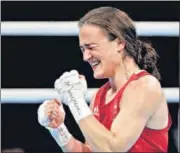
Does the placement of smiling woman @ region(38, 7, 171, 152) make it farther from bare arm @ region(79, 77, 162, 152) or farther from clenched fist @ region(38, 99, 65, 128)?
clenched fist @ region(38, 99, 65, 128)

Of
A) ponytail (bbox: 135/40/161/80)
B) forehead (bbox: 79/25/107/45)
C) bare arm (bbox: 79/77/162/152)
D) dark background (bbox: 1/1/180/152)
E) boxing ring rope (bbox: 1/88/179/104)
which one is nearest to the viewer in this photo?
bare arm (bbox: 79/77/162/152)

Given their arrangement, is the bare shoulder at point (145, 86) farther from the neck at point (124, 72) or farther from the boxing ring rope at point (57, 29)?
the boxing ring rope at point (57, 29)

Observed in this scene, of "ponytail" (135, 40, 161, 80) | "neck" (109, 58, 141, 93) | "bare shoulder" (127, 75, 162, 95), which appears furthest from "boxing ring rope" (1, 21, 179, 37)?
"bare shoulder" (127, 75, 162, 95)

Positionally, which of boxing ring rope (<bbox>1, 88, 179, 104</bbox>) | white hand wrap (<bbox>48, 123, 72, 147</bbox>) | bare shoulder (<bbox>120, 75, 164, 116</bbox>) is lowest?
boxing ring rope (<bbox>1, 88, 179, 104</bbox>)

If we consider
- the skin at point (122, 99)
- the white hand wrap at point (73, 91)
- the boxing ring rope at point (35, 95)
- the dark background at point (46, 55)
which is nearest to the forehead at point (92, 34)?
the skin at point (122, 99)

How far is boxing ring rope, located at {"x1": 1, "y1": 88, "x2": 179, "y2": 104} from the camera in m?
2.70

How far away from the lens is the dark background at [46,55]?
2875 mm

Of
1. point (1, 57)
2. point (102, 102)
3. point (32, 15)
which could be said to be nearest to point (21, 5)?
point (32, 15)

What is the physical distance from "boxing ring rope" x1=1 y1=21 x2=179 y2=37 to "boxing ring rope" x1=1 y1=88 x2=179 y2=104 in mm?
289

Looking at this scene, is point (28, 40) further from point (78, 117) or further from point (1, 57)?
point (78, 117)

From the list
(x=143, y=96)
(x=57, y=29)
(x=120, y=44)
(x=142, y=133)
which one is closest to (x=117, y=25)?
(x=120, y=44)

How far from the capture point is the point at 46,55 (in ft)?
9.49

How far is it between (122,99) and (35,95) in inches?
39.3

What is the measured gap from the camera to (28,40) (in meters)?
2.89
